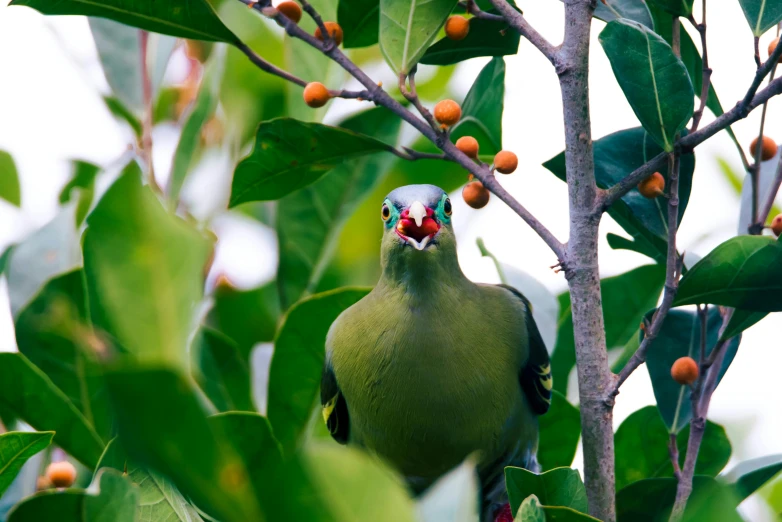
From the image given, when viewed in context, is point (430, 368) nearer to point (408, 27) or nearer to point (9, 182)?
point (408, 27)

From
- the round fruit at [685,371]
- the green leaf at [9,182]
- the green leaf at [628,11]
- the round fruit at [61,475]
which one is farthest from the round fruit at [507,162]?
the green leaf at [9,182]

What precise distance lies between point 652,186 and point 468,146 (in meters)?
0.46

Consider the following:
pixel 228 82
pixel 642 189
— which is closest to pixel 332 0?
pixel 228 82

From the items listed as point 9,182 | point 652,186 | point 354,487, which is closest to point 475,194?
point 652,186

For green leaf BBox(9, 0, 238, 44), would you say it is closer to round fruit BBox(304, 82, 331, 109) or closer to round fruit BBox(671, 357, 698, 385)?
round fruit BBox(304, 82, 331, 109)

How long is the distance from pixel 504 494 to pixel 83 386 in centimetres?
142

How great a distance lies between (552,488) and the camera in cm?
169

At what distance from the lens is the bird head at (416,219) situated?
8.84 ft

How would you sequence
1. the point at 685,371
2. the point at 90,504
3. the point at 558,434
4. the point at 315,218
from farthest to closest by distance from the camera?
1. the point at 315,218
2. the point at 558,434
3. the point at 685,371
4. the point at 90,504

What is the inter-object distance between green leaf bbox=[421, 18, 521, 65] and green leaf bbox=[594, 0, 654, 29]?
0.26m

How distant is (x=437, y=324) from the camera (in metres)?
2.71

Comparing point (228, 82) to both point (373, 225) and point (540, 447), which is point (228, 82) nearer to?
point (373, 225)

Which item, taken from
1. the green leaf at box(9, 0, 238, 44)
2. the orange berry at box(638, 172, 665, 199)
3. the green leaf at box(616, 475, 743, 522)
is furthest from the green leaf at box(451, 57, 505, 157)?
the green leaf at box(616, 475, 743, 522)

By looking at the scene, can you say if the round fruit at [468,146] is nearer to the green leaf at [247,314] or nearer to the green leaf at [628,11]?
the green leaf at [628,11]
